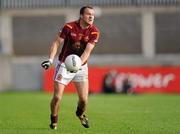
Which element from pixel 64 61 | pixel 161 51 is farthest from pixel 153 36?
pixel 64 61

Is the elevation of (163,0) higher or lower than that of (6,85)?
higher

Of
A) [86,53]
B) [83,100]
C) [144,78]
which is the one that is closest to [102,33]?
[144,78]

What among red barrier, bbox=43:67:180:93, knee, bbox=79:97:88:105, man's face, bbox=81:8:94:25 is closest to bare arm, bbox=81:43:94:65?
man's face, bbox=81:8:94:25

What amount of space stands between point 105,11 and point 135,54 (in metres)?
3.18

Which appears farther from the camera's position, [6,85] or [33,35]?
[33,35]

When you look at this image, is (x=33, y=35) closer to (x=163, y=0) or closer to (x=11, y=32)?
(x=11, y=32)

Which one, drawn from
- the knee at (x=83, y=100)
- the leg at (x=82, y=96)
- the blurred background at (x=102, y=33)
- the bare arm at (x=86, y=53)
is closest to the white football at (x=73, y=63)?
the bare arm at (x=86, y=53)

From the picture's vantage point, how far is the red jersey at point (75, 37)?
1332cm

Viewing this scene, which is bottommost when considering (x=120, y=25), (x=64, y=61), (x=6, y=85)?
(x=6, y=85)

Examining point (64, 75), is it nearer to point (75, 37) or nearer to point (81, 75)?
point (81, 75)

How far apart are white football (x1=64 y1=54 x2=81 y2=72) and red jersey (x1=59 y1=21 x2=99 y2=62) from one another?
33 centimetres

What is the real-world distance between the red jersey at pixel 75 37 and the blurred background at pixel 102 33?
24469 mm

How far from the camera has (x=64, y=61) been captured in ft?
43.9

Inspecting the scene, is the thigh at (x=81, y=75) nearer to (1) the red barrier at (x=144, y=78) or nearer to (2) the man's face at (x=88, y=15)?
(2) the man's face at (x=88, y=15)
